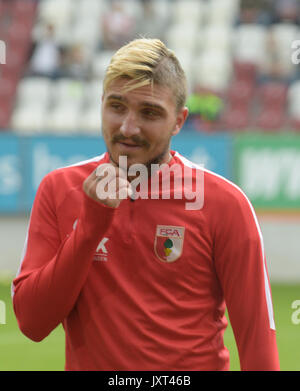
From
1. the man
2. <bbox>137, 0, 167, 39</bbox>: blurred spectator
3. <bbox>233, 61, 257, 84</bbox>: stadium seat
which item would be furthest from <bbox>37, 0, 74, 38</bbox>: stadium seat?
the man

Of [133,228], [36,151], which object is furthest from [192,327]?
[36,151]

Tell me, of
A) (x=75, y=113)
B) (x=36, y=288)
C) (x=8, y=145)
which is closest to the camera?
(x=36, y=288)

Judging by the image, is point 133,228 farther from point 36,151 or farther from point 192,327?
point 36,151

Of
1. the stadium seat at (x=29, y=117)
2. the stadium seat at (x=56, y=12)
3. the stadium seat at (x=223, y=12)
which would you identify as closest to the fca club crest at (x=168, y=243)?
the stadium seat at (x=29, y=117)

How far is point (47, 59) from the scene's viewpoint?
1187 centimetres

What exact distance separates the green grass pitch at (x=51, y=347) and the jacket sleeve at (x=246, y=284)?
11.0 feet

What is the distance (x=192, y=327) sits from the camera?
6.98 ft

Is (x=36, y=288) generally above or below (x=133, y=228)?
below

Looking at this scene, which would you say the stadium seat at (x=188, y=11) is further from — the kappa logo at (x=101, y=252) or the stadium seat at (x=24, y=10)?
the kappa logo at (x=101, y=252)

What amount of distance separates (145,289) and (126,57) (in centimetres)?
66

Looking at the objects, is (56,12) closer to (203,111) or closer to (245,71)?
(245,71)

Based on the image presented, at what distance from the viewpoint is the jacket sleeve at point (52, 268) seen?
1.95 meters

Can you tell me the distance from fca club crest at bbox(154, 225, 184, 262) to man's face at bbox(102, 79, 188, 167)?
217mm

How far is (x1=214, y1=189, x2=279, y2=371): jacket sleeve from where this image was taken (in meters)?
2.07
